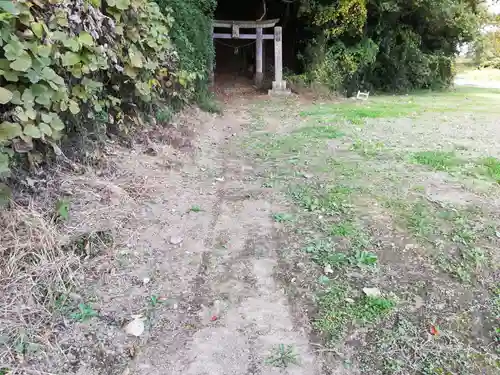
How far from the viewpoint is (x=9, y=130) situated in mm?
2236

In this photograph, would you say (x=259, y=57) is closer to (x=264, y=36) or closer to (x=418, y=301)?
(x=264, y=36)

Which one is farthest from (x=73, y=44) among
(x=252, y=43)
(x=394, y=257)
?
(x=252, y=43)

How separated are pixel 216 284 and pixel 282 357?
71cm

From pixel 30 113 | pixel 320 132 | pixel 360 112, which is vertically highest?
pixel 30 113

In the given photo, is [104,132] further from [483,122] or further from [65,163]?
[483,122]

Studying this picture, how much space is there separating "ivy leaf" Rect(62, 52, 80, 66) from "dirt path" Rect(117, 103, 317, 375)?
3.94 ft

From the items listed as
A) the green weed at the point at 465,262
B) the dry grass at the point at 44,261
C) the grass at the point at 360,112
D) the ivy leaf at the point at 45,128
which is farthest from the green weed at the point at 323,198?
the grass at the point at 360,112

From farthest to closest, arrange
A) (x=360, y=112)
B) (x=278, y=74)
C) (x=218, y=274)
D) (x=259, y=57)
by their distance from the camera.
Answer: (x=259, y=57) < (x=278, y=74) < (x=360, y=112) < (x=218, y=274)

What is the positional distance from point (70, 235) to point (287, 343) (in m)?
1.42

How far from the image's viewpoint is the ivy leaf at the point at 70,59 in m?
2.82

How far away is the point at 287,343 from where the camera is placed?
2145 millimetres

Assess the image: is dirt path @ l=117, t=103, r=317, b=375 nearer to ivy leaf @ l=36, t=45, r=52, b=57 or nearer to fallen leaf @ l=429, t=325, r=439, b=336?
fallen leaf @ l=429, t=325, r=439, b=336

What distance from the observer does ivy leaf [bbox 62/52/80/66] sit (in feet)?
9.25

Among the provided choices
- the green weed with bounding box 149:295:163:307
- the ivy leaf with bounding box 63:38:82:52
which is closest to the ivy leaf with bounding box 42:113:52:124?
the ivy leaf with bounding box 63:38:82:52
